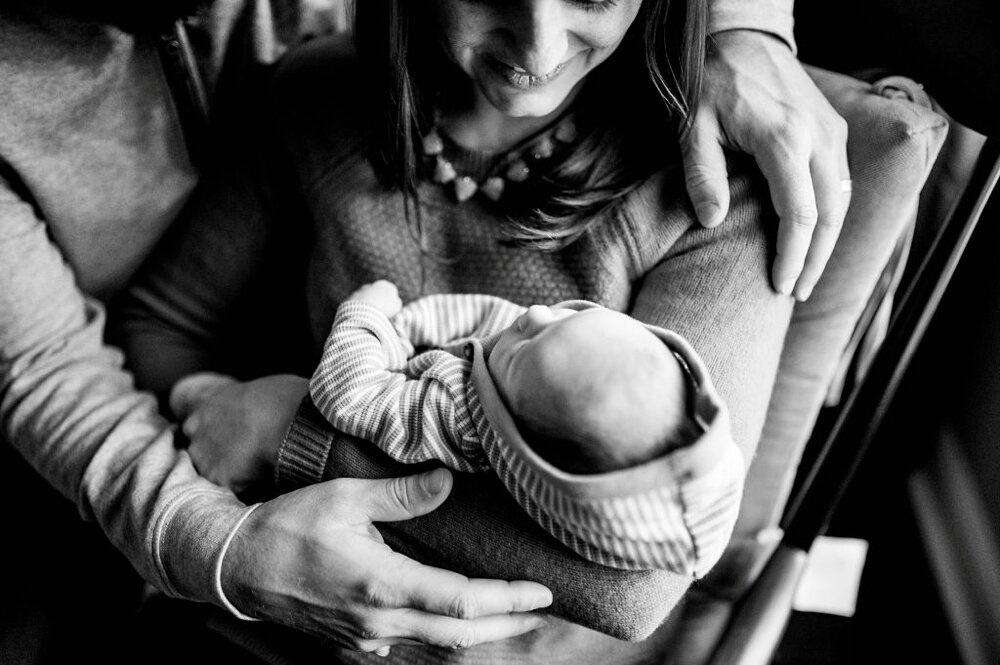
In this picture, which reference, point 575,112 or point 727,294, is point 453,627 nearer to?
point 727,294

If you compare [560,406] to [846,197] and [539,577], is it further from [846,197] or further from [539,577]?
[846,197]

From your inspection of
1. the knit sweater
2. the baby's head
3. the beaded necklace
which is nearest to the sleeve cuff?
the knit sweater

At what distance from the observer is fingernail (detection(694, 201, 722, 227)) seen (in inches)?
33.7

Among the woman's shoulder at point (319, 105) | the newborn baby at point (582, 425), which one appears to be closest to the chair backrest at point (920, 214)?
the newborn baby at point (582, 425)

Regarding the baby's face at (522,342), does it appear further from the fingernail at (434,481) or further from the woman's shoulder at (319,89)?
the woman's shoulder at (319,89)

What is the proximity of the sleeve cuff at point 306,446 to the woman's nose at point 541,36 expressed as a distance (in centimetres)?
47

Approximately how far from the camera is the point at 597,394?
2.08 ft

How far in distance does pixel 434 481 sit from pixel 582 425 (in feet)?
0.68

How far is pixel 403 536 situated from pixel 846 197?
66cm

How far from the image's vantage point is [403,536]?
0.82 meters

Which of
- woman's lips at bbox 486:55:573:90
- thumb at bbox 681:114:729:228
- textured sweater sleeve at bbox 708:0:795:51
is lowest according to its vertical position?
thumb at bbox 681:114:729:228

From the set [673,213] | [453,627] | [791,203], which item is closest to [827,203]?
[791,203]

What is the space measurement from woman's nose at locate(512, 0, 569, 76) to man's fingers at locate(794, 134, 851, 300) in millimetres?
324

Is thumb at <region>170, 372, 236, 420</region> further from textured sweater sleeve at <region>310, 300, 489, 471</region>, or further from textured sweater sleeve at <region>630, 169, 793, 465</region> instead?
textured sweater sleeve at <region>630, 169, 793, 465</region>
